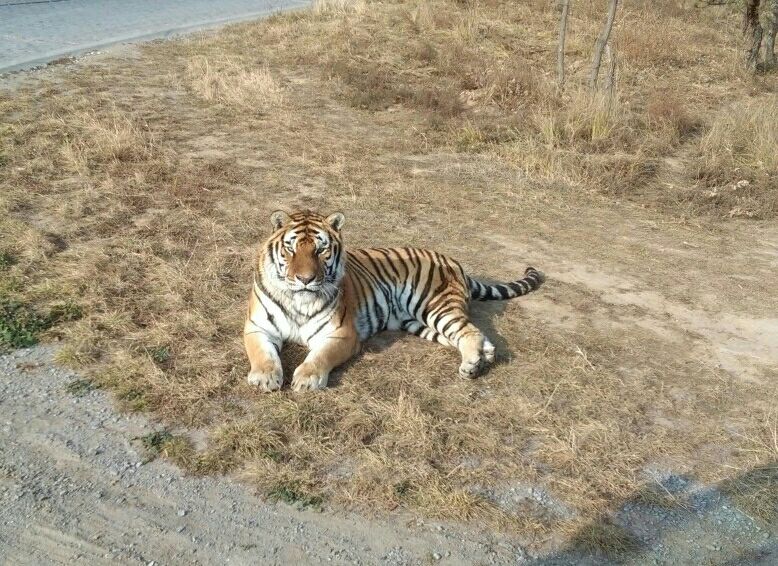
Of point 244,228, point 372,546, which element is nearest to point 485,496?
point 372,546

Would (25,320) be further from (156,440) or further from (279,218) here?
(279,218)

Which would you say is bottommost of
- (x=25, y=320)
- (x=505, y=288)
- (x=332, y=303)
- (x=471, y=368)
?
(x=505, y=288)

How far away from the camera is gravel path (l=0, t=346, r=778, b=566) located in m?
3.28

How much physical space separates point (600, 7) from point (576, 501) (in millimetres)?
16545

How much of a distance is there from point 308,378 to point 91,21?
14961 millimetres

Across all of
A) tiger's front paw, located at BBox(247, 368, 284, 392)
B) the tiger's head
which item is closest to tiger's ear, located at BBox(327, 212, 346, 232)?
the tiger's head

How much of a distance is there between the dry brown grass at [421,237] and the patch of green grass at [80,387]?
8 centimetres

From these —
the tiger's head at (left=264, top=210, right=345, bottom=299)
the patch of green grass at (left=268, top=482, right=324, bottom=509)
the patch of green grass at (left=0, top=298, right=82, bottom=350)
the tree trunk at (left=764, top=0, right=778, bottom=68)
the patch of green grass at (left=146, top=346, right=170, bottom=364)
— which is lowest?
the tree trunk at (left=764, top=0, right=778, bottom=68)

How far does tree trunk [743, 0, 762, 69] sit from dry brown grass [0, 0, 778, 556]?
1.66 ft

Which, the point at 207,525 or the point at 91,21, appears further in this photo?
the point at 91,21

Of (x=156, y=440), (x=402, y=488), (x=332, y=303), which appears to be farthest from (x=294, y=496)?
(x=332, y=303)

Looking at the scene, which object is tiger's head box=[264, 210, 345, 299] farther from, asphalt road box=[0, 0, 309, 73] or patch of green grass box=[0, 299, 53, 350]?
asphalt road box=[0, 0, 309, 73]

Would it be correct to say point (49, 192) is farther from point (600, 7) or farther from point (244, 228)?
point (600, 7)

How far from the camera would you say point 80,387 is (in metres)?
4.39
